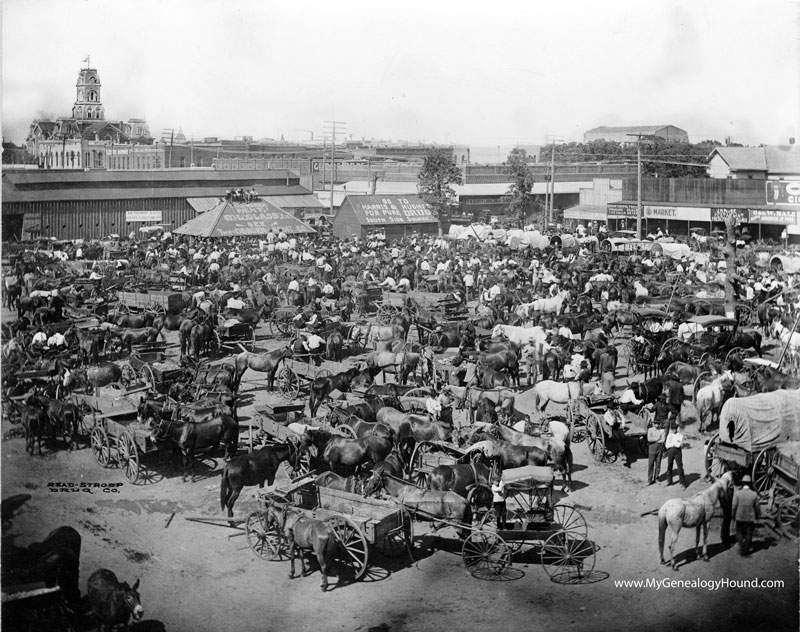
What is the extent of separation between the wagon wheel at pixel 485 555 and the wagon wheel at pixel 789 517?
5.13m

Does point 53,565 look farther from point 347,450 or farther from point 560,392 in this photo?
point 560,392

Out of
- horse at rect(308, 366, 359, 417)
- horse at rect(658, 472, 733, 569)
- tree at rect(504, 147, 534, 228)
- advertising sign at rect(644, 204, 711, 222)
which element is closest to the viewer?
horse at rect(658, 472, 733, 569)

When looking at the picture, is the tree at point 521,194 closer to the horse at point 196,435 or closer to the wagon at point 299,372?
the wagon at point 299,372

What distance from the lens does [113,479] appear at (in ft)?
57.6

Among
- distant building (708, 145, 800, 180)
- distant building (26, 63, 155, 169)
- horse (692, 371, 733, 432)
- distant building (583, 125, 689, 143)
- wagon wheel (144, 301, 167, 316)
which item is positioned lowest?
horse (692, 371, 733, 432)

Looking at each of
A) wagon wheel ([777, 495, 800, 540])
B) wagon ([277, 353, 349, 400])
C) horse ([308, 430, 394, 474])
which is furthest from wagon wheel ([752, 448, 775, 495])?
wagon ([277, 353, 349, 400])

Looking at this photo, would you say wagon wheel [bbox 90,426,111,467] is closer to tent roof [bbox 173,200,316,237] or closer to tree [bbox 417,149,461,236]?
tent roof [bbox 173,200,316,237]

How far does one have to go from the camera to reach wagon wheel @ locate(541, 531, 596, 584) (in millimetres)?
13797

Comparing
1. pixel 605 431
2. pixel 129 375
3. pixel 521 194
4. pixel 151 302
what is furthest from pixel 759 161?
pixel 129 375

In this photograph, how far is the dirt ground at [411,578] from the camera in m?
12.9

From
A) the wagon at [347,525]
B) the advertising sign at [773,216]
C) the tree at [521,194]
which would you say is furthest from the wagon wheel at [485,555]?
the tree at [521,194]

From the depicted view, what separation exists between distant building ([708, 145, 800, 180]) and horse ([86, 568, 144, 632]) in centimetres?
6509

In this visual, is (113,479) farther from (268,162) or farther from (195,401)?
(268,162)

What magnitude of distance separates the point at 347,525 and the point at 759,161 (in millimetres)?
66997
